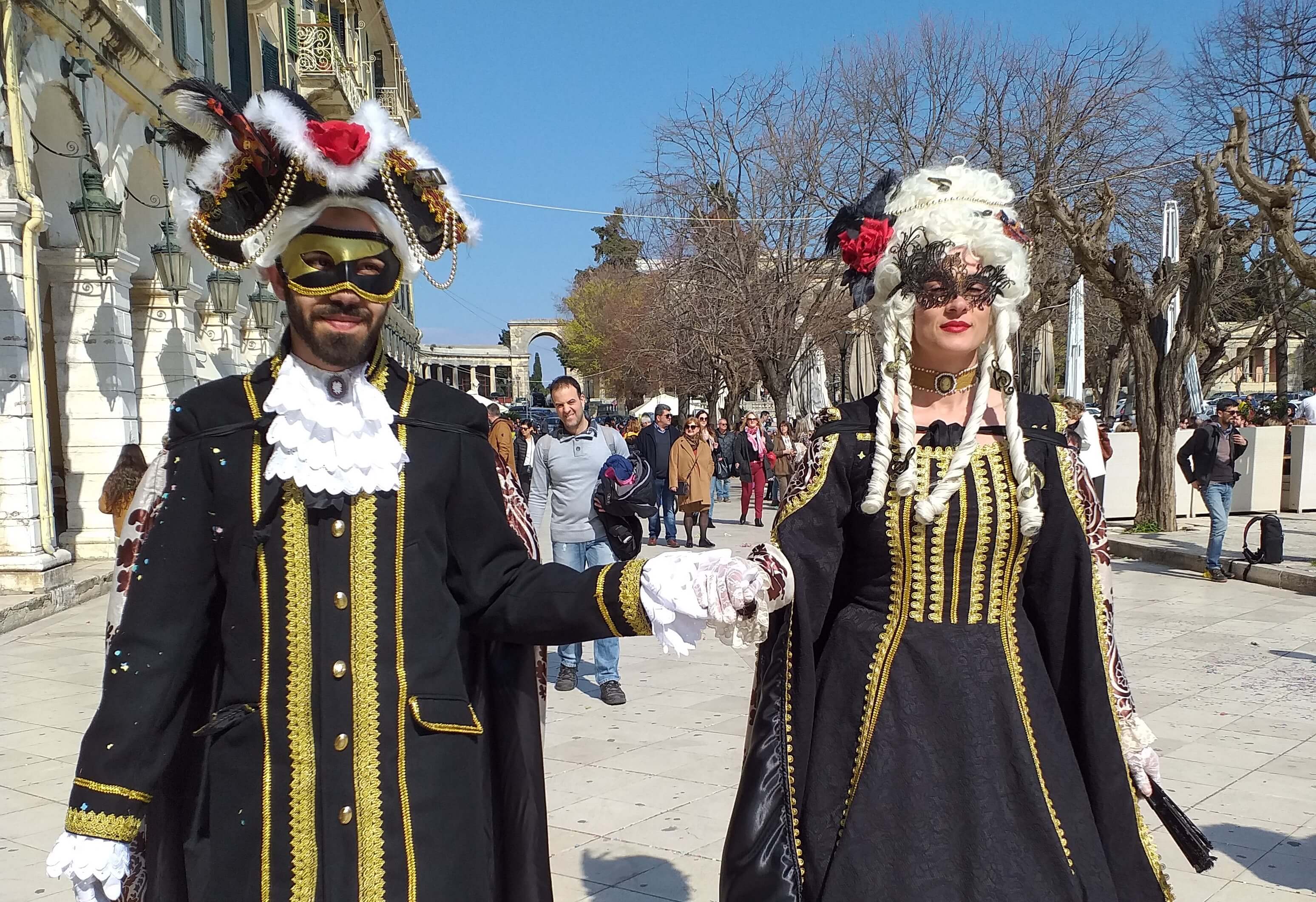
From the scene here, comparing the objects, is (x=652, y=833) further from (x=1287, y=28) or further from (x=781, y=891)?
(x=1287, y=28)

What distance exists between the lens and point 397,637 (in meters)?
2.31

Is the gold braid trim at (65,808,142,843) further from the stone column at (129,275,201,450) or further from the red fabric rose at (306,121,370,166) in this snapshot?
the stone column at (129,275,201,450)

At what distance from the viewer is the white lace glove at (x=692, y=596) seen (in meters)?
2.33

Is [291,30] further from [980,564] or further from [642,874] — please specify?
[980,564]

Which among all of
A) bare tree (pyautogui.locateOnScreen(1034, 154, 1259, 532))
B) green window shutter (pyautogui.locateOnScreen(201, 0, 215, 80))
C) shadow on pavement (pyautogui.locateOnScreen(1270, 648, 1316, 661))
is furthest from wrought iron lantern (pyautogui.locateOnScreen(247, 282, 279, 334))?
shadow on pavement (pyautogui.locateOnScreen(1270, 648, 1316, 661))

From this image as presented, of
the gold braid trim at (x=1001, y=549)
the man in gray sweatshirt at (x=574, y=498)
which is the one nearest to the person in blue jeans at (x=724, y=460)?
the man in gray sweatshirt at (x=574, y=498)

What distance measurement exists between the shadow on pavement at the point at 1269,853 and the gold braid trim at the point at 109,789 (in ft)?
12.3

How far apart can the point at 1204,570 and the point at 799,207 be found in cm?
1279

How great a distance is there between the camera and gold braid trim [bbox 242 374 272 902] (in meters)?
2.21

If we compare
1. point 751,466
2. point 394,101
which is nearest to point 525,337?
point 394,101

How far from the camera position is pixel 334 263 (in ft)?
7.72

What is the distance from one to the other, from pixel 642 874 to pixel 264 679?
2288mm

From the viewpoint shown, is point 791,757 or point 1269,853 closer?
point 791,757

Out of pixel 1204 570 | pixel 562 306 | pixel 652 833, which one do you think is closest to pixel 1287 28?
pixel 1204 570
